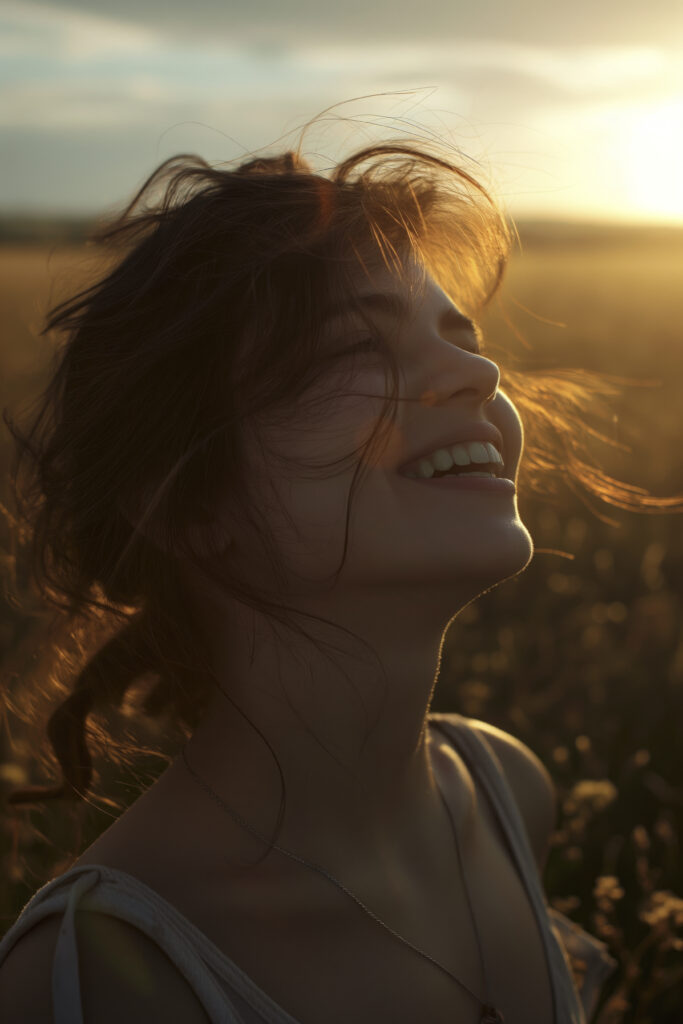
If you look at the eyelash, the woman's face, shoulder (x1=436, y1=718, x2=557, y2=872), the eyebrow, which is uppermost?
the eyebrow

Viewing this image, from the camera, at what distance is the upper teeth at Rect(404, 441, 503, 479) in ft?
4.58

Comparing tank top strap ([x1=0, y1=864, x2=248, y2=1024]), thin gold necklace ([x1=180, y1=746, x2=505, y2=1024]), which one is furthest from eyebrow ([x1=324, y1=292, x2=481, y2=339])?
tank top strap ([x1=0, y1=864, x2=248, y2=1024])

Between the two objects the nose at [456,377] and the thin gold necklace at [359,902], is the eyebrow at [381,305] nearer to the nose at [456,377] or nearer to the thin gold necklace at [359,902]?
the nose at [456,377]

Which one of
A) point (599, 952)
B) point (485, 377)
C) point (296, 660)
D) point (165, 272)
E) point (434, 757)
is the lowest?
point (599, 952)

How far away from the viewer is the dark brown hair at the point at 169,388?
4.61 ft

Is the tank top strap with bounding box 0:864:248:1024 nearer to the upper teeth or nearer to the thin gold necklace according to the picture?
the thin gold necklace

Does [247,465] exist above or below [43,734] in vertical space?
above

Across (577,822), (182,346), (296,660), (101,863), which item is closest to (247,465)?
(182,346)

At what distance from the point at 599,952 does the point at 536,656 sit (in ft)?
5.84

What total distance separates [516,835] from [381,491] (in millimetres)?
986

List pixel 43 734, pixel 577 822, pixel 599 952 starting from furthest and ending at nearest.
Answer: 1. pixel 577 822
2. pixel 599 952
3. pixel 43 734

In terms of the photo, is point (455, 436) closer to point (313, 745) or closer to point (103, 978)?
point (313, 745)

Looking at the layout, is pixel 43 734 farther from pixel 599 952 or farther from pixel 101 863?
pixel 599 952

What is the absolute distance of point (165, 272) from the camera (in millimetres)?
1462
